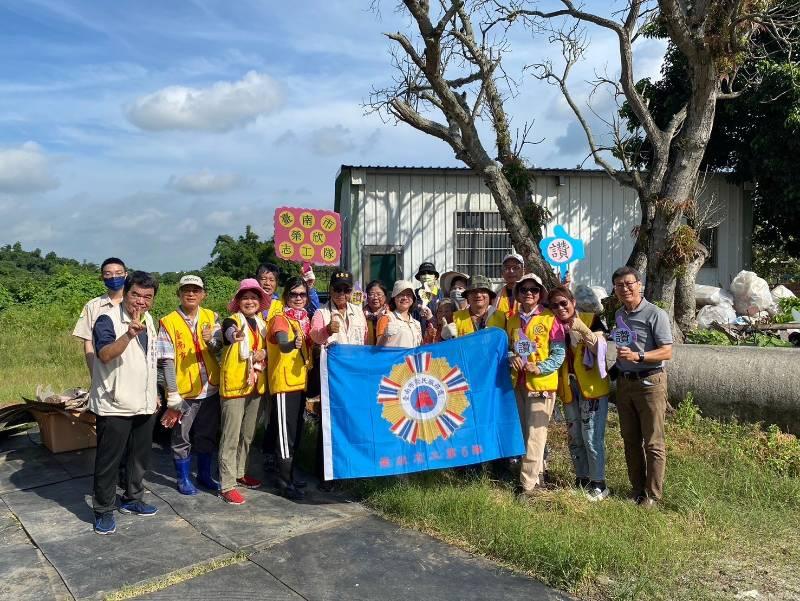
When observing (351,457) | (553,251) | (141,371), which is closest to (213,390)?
(141,371)

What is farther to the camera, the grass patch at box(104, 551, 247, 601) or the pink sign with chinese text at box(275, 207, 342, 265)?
the pink sign with chinese text at box(275, 207, 342, 265)

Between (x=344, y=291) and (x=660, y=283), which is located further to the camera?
(x=660, y=283)

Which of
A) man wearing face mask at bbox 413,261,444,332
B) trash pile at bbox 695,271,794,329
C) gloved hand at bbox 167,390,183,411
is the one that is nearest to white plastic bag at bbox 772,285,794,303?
trash pile at bbox 695,271,794,329

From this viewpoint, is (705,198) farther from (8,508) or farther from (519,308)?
(8,508)

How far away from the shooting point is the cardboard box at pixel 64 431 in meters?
6.26

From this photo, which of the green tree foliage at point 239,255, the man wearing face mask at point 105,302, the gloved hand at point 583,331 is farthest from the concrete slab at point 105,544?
the green tree foliage at point 239,255

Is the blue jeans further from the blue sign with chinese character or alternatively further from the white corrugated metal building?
the white corrugated metal building

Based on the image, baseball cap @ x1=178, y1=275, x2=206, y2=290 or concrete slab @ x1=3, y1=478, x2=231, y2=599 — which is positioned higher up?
baseball cap @ x1=178, y1=275, x2=206, y2=290

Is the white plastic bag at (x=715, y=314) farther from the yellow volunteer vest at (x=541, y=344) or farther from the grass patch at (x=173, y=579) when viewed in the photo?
the grass patch at (x=173, y=579)

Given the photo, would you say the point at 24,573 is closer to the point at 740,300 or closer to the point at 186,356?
the point at 186,356

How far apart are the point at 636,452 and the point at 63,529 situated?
13.5 ft

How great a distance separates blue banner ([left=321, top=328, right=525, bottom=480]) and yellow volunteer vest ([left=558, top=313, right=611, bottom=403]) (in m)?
0.41

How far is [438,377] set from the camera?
5094 mm

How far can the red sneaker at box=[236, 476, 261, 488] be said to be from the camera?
537cm
